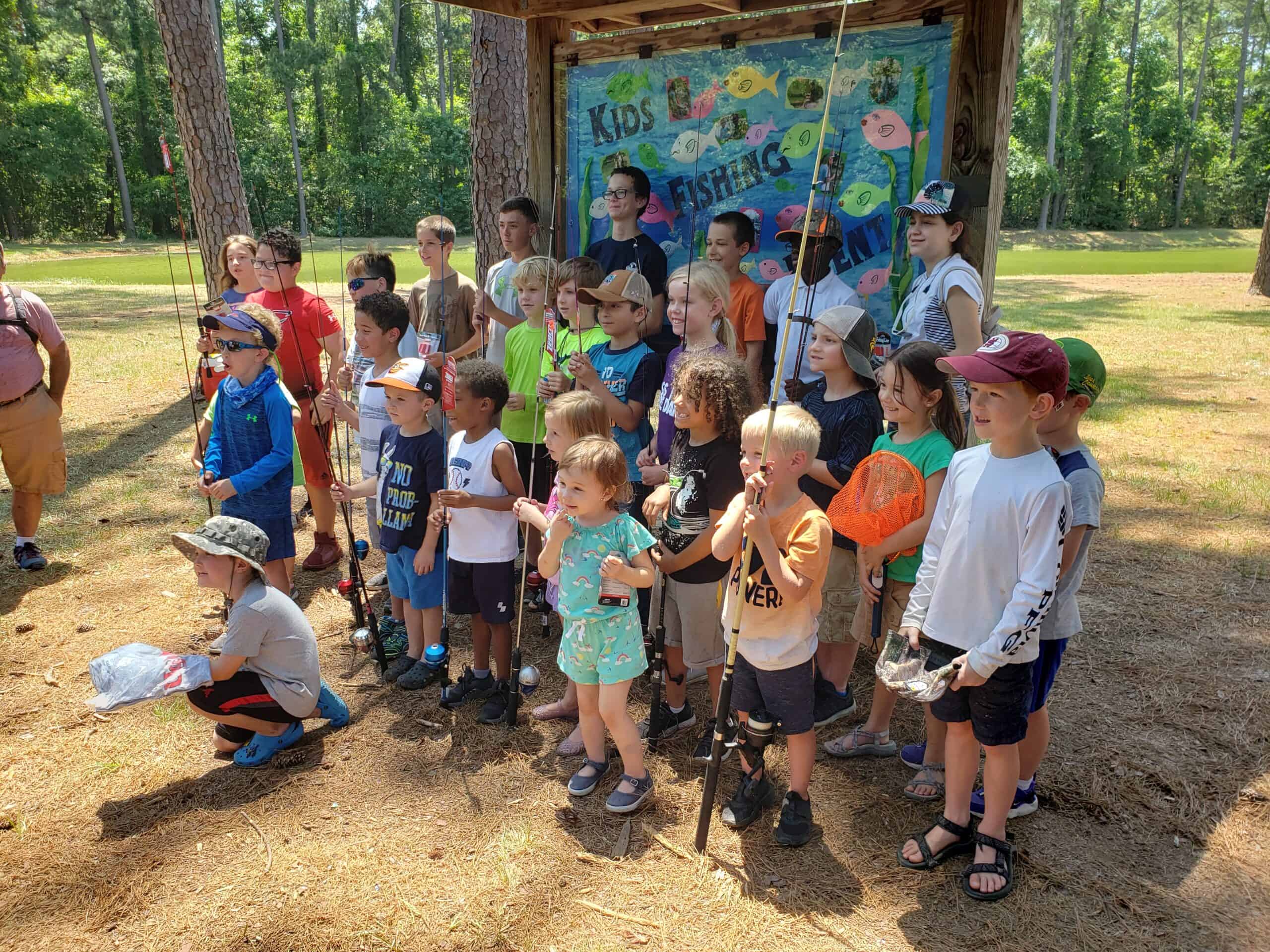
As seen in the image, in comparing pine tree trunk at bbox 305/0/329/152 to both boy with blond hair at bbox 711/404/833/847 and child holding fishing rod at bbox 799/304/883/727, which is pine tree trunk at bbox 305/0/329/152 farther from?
boy with blond hair at bbox 711/404/833/847

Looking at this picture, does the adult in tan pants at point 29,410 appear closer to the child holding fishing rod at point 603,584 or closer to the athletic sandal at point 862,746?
the child holding fishing rod at point 603,584

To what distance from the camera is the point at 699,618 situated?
3451mm

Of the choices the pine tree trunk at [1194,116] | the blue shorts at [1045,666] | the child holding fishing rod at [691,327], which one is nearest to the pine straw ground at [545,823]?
the blue shorts at [1045,666]

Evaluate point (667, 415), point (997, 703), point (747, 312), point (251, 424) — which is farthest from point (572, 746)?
point (747, 312)

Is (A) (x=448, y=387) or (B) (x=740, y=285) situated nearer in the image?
(A) (x=448, y=387)

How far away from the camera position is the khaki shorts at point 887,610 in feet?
11.0

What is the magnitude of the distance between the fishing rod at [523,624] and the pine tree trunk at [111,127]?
37066 millimetres

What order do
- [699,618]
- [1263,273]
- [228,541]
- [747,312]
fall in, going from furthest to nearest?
1. [1263,273]
2. [747,312]
3. [699,618]
4. [228,541]

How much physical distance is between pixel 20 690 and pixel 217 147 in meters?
6.69

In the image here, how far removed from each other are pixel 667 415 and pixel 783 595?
1169mm

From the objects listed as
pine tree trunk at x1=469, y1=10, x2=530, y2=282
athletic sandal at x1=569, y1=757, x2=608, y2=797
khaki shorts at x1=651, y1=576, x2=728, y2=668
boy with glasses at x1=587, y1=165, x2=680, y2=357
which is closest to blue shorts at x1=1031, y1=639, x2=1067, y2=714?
khaki shorts at x1=651, y1=576, x2=728, y2=668

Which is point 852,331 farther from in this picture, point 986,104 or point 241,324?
point 241,324

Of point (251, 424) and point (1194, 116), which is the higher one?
point (1194, 116)

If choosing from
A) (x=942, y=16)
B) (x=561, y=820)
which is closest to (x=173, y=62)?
(x=942, y=16)
